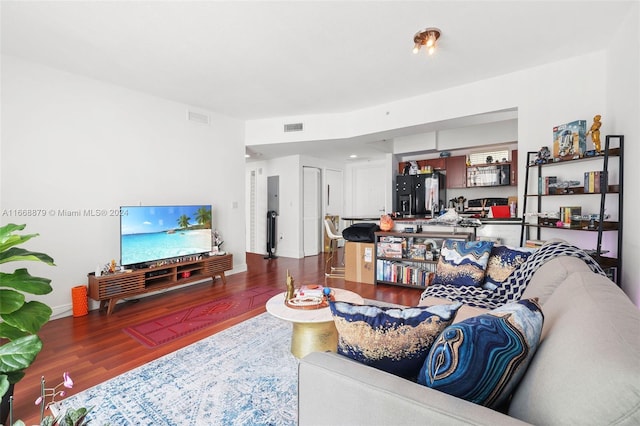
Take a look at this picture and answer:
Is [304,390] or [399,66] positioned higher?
[399,66]

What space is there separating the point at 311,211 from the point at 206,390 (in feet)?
17.4

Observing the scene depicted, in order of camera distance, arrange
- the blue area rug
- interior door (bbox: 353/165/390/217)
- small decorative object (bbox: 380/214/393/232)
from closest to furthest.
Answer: the blue area rug < small decorative object (bbox: 380/214/393/232) < interior door (bbox: 353/165/390/217)

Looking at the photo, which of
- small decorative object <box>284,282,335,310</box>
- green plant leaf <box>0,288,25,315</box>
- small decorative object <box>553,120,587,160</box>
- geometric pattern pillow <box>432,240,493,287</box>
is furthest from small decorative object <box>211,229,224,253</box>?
small decorative object <box>553,120,587,160</box>

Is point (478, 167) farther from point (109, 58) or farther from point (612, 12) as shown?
point (109, 58)

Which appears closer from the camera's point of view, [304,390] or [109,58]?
[304,390]

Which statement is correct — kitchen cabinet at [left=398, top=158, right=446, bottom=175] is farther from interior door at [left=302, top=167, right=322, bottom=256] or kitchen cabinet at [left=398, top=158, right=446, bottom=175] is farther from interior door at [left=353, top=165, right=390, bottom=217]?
interior door at [left=302, top=167, right=322, bottom=256]

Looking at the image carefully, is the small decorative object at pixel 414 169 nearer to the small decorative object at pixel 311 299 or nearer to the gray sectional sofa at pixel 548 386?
the small decorative object at pixel 311 299

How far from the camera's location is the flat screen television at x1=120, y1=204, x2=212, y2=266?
11.5 feet

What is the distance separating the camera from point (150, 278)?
11.8 feet

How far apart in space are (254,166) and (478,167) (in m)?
5.09

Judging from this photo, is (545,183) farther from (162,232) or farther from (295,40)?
(162,232)

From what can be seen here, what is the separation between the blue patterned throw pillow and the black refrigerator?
18.4 ft

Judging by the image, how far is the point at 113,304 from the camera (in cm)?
326

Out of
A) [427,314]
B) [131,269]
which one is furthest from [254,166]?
[427,314]
